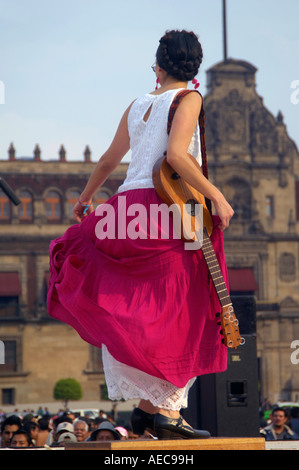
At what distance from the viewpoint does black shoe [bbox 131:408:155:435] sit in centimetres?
387

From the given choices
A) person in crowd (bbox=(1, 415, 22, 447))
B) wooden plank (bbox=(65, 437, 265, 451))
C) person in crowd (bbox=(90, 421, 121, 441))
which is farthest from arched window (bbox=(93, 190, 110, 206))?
wooden plank (bbox=(65, 437, 265, 451))

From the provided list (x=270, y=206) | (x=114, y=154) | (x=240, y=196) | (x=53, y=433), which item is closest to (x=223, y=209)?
(x=114, y=154)

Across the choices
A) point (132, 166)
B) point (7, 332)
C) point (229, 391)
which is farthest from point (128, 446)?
point (7, 332)

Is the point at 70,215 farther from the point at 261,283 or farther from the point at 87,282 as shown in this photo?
the point at 87,282

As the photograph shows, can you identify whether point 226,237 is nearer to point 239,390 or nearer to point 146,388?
point 239,390

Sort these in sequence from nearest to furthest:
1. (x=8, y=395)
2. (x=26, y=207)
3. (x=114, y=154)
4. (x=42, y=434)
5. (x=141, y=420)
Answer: (x=141, y=420) < (x=114, y=154) < (x=42, y=434) < (x=8, y=395) < (x=26, y=207)

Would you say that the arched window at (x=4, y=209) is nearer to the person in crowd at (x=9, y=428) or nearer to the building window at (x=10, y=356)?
the building window at (x=10, y=356)

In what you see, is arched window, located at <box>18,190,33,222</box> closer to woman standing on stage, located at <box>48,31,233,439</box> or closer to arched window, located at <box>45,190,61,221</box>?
arched window, located at <box>45,190,61,221</box>

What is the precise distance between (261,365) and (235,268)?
454 centimetres

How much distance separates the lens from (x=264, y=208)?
4084 cm

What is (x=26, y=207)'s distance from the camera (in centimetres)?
3997

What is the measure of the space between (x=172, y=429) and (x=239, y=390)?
2515 mm

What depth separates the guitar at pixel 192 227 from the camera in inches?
149

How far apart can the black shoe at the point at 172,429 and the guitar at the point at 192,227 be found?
394mm
